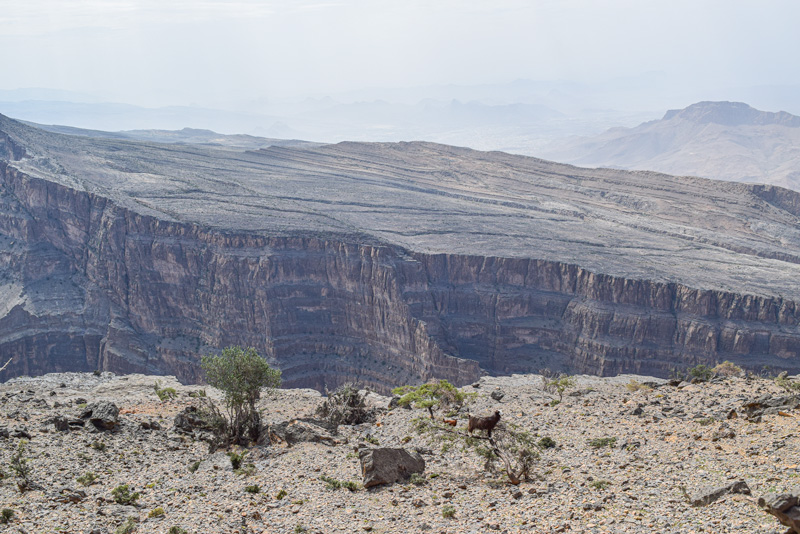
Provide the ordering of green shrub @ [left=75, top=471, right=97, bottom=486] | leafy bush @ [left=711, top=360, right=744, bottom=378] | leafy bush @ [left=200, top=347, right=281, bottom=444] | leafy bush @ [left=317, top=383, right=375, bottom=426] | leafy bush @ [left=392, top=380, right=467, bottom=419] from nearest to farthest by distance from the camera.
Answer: green shrub @ [left=75, top=471, right=97, bottom=486] < leafy bush @ [left=200, top=347, right=281, bottom=444] < leafy bush @ [left=392, top=380, right=467, bottom=419] < leafy bush @ [left=317, top=383, right=375, bottom=426] < leafy bush @ [left=711, top=360, right=744, bottom=378]

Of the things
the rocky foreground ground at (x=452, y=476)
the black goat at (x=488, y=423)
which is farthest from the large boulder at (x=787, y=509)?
the black goat at (x=488, y=423)

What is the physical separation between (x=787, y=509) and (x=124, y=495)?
2236cm

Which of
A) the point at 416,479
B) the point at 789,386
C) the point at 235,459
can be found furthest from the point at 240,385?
the point at 789,386

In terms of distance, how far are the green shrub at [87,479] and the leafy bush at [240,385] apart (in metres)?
7.96

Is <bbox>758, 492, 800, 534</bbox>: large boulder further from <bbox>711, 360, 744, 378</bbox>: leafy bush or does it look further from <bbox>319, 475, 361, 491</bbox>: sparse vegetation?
<bbox>711, 360, 744, 378</bbox>: leafy bush

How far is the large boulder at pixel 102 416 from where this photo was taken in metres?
36.0

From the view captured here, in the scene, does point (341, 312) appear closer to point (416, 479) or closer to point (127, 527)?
point (416, 479)

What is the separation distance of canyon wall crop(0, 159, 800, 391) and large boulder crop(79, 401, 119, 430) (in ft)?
146

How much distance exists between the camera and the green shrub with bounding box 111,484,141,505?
2645 cm

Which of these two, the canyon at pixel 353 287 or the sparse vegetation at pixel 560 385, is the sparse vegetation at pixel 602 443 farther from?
the canyon at pixel 353 287

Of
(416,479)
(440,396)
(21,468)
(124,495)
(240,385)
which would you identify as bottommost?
(124,495)

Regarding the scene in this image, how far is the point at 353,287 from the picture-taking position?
286 feet

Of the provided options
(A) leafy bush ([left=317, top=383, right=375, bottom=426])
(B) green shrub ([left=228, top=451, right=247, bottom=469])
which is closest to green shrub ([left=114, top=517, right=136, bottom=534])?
(B) green shrub ([left=228, top=451, right=247, bottom=469])

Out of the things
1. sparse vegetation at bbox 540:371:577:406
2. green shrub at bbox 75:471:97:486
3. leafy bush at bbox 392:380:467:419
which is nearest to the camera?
green shrub at bbox 75:471:97:486
